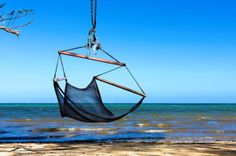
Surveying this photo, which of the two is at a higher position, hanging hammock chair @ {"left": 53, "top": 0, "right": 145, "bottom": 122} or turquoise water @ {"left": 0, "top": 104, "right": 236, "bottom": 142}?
hanging hammock chair @ {"left": 53, "top": 0, "right": 145, "bottom": 122}

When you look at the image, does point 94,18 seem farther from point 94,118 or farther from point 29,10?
point 94,118

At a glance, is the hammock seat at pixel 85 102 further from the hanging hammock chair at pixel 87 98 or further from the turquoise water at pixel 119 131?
the turquoise water at pixel 119 131

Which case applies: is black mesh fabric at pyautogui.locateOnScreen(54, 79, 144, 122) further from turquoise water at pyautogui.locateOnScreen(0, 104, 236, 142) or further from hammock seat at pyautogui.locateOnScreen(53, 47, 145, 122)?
turquoise water at pyautogui.locateOnScreen(0, 104, 236, 142)

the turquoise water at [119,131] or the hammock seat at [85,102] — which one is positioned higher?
the hammock seat at [85,102]

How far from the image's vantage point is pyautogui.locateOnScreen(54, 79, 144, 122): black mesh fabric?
10.2m

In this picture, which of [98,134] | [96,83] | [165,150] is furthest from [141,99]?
[98,134]

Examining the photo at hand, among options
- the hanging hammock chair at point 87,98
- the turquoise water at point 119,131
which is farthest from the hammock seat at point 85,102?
the turquoise water at point 119,131

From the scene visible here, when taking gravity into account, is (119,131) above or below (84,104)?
below

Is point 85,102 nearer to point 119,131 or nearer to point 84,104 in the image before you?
point 84,104

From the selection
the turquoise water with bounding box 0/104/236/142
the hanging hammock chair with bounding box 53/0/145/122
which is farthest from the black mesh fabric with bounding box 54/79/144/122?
the turquoise water with bounding box 0/104/236/142

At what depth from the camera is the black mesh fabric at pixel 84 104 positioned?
10.2m

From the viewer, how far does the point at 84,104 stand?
10.8m

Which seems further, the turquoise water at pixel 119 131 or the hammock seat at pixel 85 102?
the turquoise water at pixel 119 131

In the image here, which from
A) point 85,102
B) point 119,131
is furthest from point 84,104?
point 119,131
